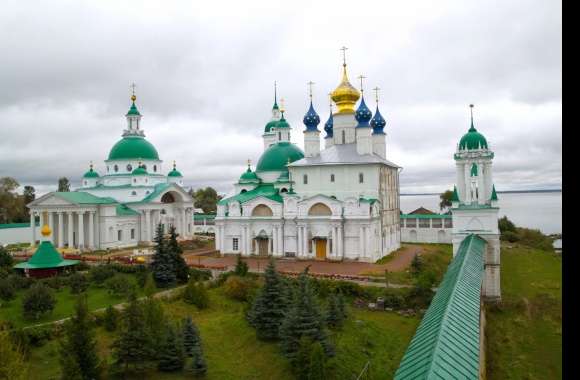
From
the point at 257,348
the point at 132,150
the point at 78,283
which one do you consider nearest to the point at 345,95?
the point at 132,150

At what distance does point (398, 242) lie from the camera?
38812 millimetres

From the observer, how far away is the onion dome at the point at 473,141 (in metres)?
23.0

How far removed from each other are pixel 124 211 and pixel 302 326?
31.3 meters

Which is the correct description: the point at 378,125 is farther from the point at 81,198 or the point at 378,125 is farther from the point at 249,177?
the point at 81,198

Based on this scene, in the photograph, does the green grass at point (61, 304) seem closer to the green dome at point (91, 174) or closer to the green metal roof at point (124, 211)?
the green metal roof at point (124, 211)

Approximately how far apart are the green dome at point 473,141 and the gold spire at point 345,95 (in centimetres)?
1562

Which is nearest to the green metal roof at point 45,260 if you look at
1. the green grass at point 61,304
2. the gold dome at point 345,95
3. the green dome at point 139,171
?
the green grass at point 61,304

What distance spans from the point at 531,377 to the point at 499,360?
136 centimetres

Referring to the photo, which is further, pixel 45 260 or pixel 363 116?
pixel 363 116

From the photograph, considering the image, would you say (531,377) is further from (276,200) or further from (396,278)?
(276,200)

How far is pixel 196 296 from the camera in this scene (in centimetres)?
2098

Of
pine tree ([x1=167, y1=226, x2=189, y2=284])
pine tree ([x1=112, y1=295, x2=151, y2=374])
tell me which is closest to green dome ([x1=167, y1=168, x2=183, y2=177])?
pine tree ([x1=167, y1=226, x2=189, y2=284])
